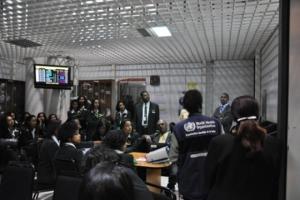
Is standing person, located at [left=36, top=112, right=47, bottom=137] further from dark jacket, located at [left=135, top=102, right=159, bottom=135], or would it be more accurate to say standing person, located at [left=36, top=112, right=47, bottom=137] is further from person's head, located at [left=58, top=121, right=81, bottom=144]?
person's head, located at [left=58, top=121, right=81, bottom=144]

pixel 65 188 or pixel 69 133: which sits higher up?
pixel 69 133

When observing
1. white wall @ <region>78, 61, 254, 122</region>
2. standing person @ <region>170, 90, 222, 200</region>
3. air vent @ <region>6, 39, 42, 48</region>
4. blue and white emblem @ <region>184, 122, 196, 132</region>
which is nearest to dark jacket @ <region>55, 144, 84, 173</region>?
standing person @ <region>170, 90, 222, 200</region>

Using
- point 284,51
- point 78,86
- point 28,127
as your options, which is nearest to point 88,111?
point 28,127

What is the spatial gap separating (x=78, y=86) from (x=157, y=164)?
28.1ft

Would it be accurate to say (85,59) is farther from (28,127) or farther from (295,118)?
(295,118)

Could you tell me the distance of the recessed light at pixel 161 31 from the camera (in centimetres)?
573

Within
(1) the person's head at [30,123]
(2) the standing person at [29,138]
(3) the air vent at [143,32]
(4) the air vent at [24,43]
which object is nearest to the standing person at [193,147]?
(2) the standing person at [29,138]

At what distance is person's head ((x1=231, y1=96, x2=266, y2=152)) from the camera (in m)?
1.90

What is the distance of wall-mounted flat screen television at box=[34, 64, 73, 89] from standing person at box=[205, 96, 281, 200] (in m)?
6.93

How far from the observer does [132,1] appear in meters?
4.31

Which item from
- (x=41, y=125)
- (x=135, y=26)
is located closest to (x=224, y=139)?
(x=135, y=26)

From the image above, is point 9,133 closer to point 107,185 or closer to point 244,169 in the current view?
point 244,169

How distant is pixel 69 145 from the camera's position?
11.3ft

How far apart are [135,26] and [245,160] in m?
4.17
